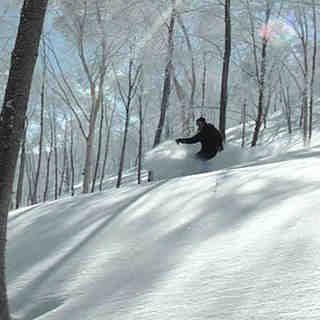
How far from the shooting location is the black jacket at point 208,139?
24.9 ft

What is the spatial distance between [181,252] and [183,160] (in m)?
5.39

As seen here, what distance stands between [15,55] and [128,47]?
1211cm

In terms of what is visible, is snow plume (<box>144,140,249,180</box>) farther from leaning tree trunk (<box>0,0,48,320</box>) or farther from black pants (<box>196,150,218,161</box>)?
leaning tree trunk (<box>0,0,48,320</box>)

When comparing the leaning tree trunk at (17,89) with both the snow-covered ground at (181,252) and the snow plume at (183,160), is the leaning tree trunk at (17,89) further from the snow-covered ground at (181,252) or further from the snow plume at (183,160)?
the snow plume at (183,160)

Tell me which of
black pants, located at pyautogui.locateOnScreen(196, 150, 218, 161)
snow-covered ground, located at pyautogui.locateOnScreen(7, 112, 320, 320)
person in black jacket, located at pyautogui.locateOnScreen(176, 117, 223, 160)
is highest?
person in black jacket, located at pyautogui.locateOnScreen(176, 117, 223, 160)

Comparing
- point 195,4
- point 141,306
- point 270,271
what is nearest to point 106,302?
point 141,306

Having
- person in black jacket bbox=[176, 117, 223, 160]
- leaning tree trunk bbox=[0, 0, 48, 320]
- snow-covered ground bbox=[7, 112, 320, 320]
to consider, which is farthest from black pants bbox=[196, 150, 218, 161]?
leaning tree trunk bbox=[0, 0, 48, 320]

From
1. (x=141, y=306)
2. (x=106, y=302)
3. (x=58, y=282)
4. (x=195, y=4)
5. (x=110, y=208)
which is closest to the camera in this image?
(x=141, y=306)

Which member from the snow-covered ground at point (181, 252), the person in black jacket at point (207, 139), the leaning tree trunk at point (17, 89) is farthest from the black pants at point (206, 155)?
the leaning tree trunk at point (17, 89)

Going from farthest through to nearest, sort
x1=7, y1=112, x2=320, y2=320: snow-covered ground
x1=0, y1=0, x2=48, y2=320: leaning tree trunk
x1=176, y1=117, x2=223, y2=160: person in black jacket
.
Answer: x1=176, y1=117, x2=223, y2=160: person in black jacket < x1=0, y1=0, x2=48, y2=320: leaning tree trunk < x1=7, y1=112, x2=320, y2=320: snow-covered ground

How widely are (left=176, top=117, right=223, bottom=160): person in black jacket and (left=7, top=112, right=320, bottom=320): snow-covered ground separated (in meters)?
2.79

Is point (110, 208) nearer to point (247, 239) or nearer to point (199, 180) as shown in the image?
point (199, 180)

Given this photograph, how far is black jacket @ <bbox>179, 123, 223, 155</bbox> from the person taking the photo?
24.9ft

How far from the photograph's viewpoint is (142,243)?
334cm
